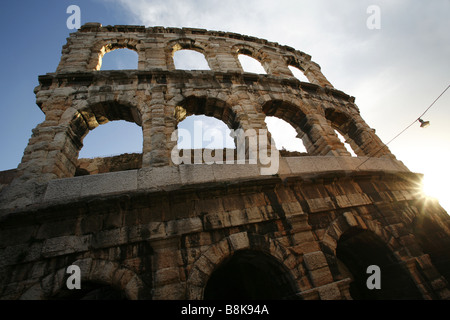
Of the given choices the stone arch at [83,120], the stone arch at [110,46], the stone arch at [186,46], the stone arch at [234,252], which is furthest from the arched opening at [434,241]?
the stone arch at [110,46]

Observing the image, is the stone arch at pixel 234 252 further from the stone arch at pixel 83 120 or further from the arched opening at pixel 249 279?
the stone arch at pixel 83 120

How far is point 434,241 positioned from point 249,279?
4.68 meters

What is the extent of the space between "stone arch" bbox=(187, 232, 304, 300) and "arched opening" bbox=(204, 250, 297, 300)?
0.49 ft

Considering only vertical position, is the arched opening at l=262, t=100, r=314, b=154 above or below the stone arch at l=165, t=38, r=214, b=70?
below

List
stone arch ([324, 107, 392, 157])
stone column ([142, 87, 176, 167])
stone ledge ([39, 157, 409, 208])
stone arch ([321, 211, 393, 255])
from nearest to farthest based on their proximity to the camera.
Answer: stone ledge ([39, 157, 409, 208]) < stone arch ([321, 211, 393, 255]) < stone column ([142, 87, 176, 167]) < stone arch ([324, 107, 392, 157])

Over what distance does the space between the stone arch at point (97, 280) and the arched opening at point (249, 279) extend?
5.02 feet

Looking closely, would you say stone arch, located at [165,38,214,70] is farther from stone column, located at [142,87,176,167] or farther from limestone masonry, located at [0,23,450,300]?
stone column, located at [142,87,176,167]

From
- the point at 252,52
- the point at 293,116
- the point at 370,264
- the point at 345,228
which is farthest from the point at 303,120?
the point at 252,52

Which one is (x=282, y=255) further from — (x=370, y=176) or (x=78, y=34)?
(x=78, y=34)

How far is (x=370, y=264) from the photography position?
4695 millimetres

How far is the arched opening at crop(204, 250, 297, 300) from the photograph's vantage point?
3635 mm

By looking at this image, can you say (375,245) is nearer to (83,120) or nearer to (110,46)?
(83,120)

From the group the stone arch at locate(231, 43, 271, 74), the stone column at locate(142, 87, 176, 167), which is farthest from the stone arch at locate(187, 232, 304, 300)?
the stone arch at locate(231, 43, 271, 74)

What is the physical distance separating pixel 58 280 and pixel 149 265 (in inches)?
49.0
